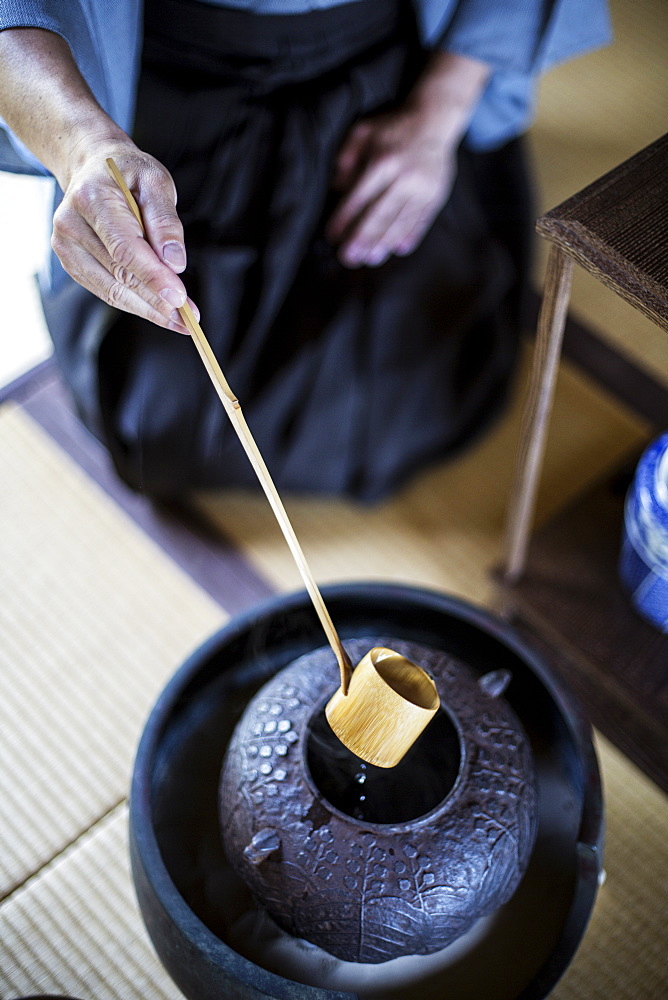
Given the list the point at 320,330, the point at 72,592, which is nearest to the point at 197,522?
the point at 72,592

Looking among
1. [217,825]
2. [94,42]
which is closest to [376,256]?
[94,42]

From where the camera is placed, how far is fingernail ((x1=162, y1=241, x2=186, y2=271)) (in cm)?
66

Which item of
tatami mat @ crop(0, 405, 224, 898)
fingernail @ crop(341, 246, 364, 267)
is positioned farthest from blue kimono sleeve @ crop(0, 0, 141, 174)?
tatami mat @ crop(0, 405, 224, 898)

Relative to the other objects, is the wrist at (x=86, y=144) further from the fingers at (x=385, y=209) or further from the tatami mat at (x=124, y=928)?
the tatami mat at (x=124, y=928)

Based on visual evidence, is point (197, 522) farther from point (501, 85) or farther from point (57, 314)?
point (501, 85)

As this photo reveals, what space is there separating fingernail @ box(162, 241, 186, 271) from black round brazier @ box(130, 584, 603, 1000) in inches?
20.0

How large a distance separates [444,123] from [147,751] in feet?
3.04

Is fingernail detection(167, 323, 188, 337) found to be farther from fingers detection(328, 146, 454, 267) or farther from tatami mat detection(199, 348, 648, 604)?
tatami mat detection(199, 348, 648, 604)

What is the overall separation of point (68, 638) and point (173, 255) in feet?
2.78

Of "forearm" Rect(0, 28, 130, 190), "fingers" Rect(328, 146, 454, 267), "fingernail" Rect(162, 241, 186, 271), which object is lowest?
"fingers" Rect(328, 146, 454, 267)

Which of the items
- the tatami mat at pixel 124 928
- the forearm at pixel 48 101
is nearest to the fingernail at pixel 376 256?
the forearm at pixel 48 101

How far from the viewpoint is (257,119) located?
1156mm

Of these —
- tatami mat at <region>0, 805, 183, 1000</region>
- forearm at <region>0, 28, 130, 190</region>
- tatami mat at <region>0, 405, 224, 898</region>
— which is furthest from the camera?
tatami mat at <region>0, 405, 224, 898</region>

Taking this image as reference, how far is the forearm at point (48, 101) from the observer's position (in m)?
0.74
